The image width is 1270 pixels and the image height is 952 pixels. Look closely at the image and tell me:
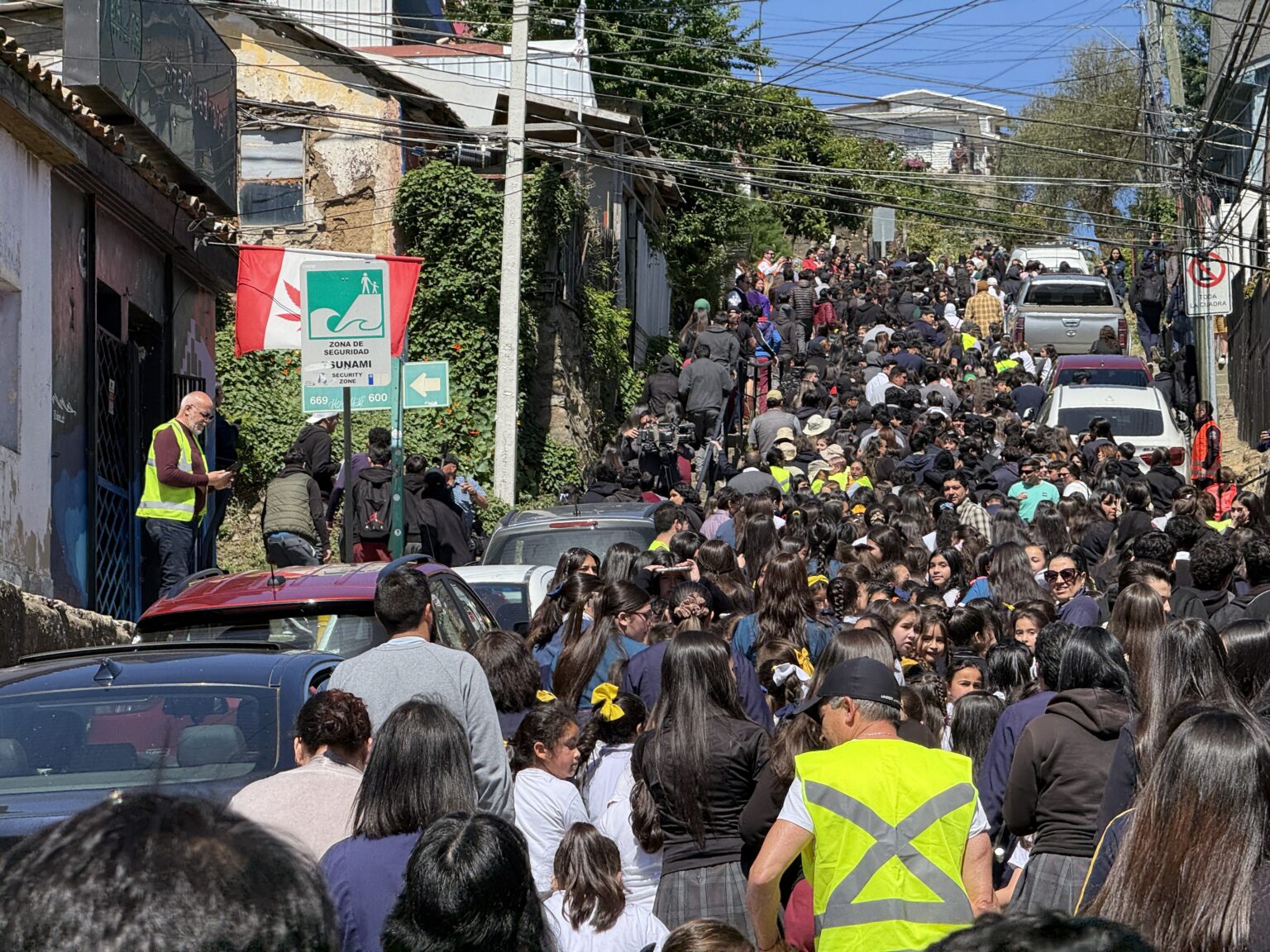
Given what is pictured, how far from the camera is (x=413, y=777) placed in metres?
4.72

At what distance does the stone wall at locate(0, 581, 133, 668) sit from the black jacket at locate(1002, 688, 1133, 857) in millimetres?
6026

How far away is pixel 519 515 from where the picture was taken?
15539mm

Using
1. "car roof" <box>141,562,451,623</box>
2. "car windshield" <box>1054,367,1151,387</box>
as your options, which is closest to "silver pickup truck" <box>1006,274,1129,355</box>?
"car windshield" <box>1054,367,1151,387</box>

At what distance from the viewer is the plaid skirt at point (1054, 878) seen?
5.68 metres

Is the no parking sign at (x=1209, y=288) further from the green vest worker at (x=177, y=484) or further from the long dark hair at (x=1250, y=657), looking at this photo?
the long dark hair at (x=1250, y=657)

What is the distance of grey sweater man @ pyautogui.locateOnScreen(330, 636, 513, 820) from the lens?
6.47m

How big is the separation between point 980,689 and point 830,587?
351cm

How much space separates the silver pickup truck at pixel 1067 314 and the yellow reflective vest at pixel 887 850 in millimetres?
31522

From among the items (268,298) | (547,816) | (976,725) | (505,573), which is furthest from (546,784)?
(268,298)

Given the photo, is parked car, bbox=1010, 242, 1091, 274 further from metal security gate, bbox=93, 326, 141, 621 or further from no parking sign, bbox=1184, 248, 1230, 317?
metal security gate, bbox=93, 326, 141, 621

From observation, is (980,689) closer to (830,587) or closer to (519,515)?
(830,587)

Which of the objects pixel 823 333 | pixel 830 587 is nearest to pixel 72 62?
pixel 830 587

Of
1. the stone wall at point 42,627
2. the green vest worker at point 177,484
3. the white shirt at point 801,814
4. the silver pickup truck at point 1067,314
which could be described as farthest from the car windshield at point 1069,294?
the white shirt at point 801,814

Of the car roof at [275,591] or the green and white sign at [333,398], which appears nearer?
the car roof at [275,591]
